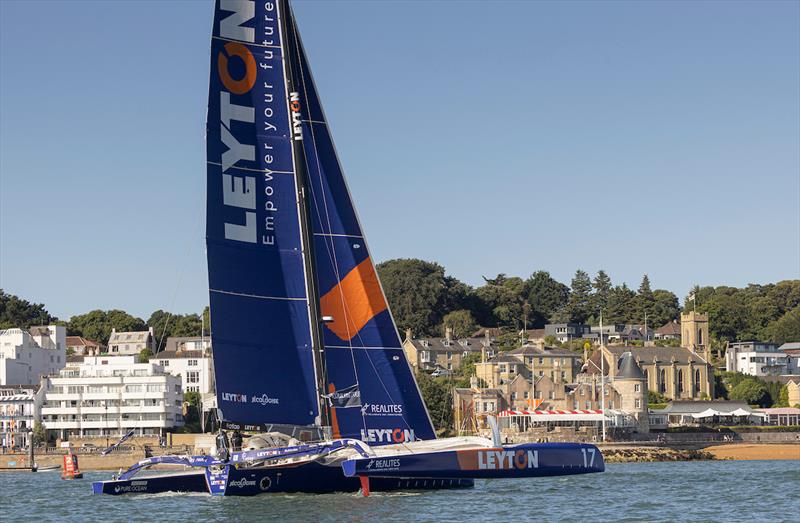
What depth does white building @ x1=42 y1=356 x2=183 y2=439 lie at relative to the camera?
101 metres

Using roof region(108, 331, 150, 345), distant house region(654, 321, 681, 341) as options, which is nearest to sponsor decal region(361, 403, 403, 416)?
roof region(108, 331, 150, 345)

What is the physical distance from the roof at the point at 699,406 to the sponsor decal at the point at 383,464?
3138 inches

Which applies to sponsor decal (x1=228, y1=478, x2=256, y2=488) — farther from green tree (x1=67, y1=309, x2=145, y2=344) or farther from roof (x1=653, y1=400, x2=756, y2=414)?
green tree (x1=67, y1=309, x2=145, y2=344)

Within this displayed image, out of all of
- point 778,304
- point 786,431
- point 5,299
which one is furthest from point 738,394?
point 5,299

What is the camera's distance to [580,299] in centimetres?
17425

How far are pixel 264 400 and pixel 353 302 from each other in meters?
3.43

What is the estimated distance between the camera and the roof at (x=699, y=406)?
4254 inches

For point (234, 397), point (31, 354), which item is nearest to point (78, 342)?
point (31, 354)

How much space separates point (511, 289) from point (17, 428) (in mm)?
82461

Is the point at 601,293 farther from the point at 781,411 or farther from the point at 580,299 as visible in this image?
the point at 781,411

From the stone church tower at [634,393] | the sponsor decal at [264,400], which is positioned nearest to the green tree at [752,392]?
the stone church tower at [634,393]

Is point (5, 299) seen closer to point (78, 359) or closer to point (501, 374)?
point (78, 359)

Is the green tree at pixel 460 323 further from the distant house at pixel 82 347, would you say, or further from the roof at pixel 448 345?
the distant house at pixel 82 347

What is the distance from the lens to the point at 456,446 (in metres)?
32.4
